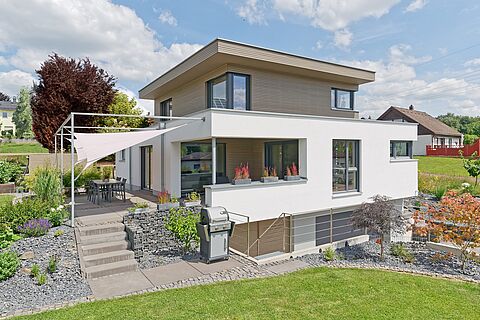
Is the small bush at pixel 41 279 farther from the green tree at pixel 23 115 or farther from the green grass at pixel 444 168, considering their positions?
the green tree at pixel 23 115

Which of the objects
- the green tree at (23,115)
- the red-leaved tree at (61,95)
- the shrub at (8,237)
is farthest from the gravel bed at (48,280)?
the green tree at (23,115)

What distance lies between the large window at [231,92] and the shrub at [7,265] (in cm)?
883

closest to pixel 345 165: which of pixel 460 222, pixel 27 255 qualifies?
pixel 460 222

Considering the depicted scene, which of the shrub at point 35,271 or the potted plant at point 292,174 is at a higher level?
the potted plant at point 292,174

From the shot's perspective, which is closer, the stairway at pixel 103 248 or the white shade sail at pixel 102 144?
the stairway at pixel 103 248

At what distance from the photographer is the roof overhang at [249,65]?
11.9 m

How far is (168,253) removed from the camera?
8852mm

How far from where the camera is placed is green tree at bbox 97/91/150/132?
2578cm

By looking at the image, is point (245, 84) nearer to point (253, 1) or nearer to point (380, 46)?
point (253, 1)

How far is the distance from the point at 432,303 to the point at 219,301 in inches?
169

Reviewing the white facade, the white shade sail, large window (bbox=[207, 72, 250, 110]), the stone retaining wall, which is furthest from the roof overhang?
the stone retaining wall

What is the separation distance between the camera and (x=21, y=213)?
899 cm

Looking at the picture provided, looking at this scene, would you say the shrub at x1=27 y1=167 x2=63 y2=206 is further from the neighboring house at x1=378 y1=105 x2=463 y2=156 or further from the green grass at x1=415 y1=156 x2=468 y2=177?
the neighboring house at x1=378 y1=105 x2=463 y2=156

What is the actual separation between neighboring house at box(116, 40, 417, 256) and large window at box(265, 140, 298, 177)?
0.15ft
